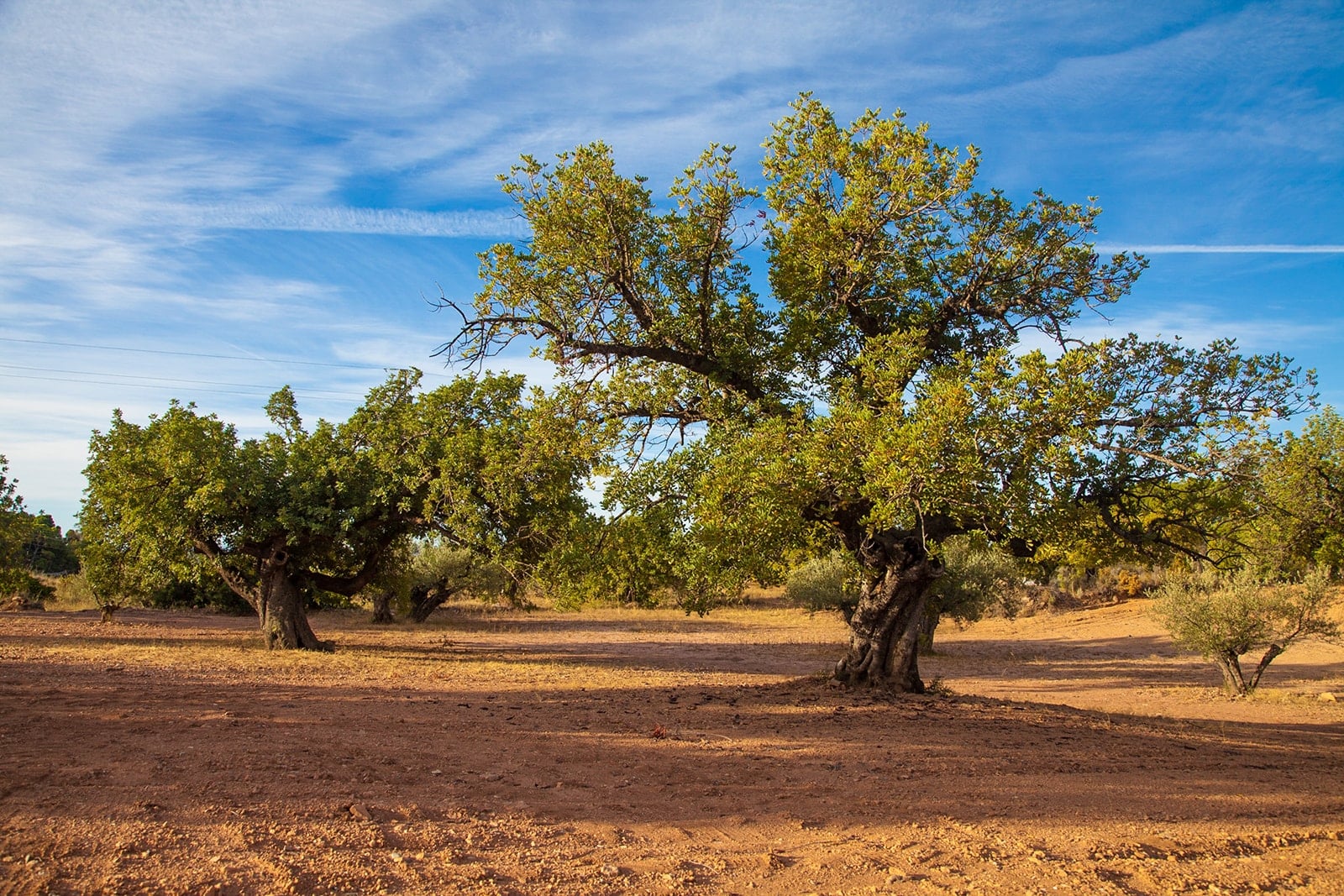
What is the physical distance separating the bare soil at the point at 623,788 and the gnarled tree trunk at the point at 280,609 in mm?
3522

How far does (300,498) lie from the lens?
17.7 m

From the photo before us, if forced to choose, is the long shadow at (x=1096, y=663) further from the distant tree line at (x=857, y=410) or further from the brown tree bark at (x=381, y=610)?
the brown tree bark at (x=381, y=610)

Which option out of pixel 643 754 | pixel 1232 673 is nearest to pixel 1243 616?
pixel 1232 673

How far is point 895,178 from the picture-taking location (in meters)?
10.9

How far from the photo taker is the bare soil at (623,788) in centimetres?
494

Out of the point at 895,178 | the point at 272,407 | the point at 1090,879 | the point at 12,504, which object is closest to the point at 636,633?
the point at 272,407

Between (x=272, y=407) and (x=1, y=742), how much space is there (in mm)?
14227

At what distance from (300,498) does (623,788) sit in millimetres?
13071

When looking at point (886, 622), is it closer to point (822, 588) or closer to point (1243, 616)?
point (1243, 616)

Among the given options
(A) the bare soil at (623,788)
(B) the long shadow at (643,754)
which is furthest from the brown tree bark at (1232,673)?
(B) the long shadow at (643,754)

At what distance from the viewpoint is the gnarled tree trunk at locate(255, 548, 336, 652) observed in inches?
747

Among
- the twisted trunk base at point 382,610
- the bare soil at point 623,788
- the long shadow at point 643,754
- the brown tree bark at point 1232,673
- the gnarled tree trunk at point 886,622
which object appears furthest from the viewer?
the twisted trunk base at point 382,610

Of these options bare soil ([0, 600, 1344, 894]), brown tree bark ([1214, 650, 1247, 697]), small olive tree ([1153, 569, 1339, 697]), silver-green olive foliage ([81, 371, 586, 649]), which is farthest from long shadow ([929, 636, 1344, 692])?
silver-green olive foliage ([81, 371, 586, 649])

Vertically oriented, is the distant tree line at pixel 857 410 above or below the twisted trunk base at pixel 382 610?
above
